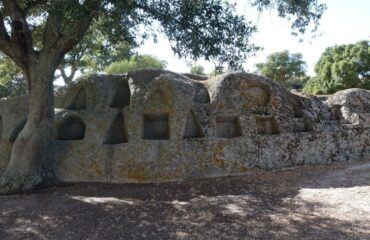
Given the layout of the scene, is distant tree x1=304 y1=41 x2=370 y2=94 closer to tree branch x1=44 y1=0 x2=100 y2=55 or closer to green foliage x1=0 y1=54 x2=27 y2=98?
green foliage x1=0 y1=54 x2=27 y2=98

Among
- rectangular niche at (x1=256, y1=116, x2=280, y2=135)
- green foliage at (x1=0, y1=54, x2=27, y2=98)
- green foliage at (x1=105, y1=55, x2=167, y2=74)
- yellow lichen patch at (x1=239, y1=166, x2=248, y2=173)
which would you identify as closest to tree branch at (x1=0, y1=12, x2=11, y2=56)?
yellow lichen patch at (x1=239, y1=166, x2=248, y2=173)

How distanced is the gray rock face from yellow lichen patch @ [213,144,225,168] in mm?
30

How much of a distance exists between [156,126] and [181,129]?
3.44ft

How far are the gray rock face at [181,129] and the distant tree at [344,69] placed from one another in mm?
20132

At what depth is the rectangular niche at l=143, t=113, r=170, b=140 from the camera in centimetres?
1183

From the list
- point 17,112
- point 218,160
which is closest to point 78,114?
point 17,112

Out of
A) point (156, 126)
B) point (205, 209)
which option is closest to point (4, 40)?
point (156, 126)

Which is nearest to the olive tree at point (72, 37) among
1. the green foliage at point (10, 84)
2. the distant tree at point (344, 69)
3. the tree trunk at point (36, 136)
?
the tree trunk at point (36, 136)

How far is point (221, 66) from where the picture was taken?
33.3 ft

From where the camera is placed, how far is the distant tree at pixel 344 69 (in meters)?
32.1

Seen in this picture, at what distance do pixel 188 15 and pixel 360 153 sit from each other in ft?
26.3

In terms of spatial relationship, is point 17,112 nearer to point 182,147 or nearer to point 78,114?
point 78,114

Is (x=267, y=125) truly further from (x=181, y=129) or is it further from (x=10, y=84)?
(x=10, y=84)

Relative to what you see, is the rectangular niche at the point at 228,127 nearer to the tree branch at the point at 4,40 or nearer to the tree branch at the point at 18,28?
the tree branch at the point at 18,28
